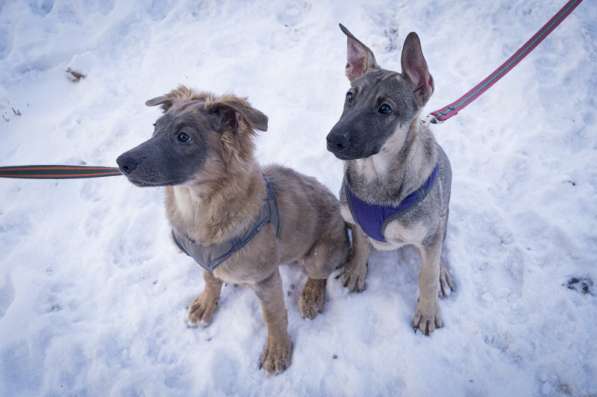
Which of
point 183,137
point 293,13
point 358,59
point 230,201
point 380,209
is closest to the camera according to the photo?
point 183,137

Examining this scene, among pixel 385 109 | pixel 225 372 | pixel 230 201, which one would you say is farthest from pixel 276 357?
pixel 385 109

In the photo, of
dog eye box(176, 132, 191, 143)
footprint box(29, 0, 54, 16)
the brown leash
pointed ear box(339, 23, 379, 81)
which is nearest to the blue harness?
pointed ear box(339, 23, 379, 81)

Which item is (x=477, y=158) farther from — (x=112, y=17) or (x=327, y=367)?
(x=112, y=17)

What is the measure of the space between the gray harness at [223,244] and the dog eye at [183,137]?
0.83 meters

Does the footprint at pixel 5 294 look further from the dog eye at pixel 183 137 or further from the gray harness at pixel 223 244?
the dog eye at pixel 183 137

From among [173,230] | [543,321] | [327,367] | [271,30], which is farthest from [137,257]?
[271,30]

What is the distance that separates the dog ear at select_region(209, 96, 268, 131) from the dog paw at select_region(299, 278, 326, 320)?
193cm

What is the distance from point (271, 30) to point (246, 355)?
6062 millimetres

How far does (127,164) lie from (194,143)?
0.50 metres

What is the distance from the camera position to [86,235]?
455cm

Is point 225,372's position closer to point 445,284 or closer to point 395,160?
point 445,284

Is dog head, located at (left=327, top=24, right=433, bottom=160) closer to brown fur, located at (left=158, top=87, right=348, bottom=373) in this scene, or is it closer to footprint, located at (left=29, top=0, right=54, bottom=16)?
brown fur, located at (left=158, top=87, right=348, bottom=373)

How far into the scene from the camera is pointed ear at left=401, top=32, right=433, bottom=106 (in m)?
2.65

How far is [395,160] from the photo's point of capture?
9.54ft
